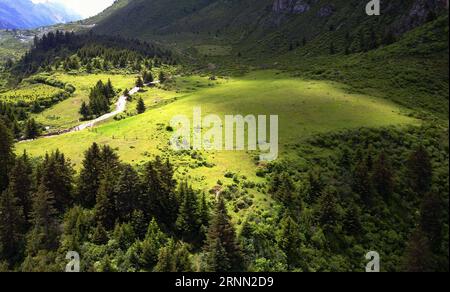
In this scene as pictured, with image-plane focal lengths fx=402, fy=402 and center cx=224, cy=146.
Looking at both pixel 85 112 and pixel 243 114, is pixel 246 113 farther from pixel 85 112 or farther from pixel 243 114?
pixel 85 112

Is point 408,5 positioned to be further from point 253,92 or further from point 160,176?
point 160,176

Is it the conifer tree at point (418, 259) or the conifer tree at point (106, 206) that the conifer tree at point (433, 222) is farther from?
the conifer tree at point (106, 206)

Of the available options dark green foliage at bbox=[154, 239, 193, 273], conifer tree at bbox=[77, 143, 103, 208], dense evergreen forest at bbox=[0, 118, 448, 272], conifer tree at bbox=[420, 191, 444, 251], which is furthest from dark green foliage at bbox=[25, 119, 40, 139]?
conifer tree at bbox=[420, 191, 444, 251]

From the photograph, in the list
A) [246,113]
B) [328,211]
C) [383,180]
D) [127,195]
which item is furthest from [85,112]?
[383,180]

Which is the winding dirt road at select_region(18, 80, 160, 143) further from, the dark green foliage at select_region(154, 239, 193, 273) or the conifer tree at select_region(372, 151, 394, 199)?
the conifer tree at select_region(372, 151, 394, 199)

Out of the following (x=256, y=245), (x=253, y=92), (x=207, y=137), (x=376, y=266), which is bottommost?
(x=376, y=266)
